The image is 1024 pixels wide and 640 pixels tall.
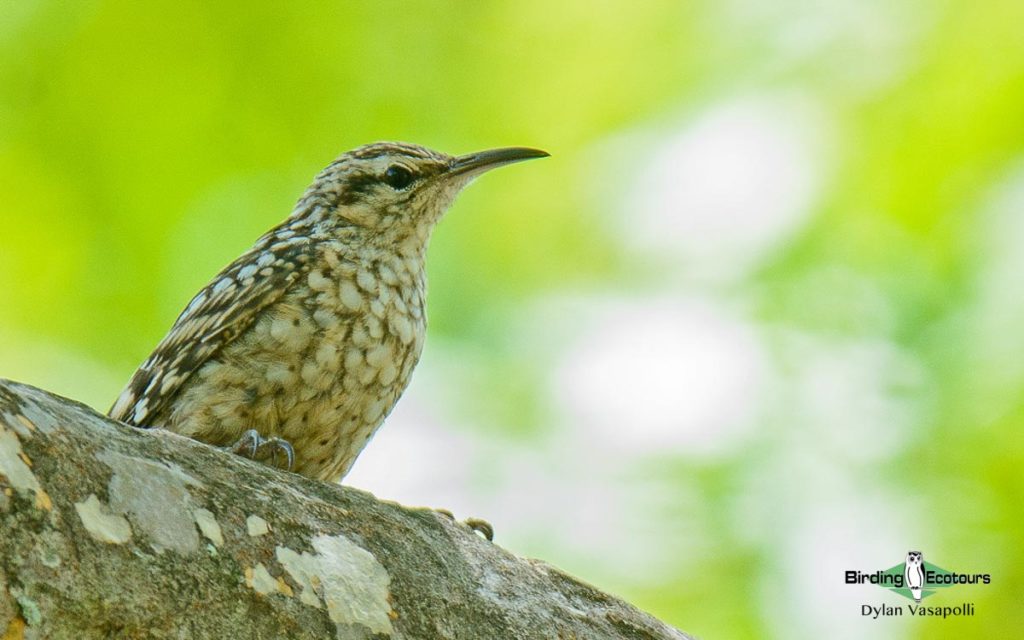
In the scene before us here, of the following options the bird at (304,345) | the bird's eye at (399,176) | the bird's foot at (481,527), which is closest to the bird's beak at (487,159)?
the bird's eye at (399,176)

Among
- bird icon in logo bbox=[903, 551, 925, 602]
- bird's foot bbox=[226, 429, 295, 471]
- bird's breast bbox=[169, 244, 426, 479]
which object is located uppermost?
bird icon in logo bbox=[903, 551, 925, 602]

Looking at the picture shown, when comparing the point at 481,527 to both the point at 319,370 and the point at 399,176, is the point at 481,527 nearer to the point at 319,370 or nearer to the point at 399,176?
the point at 319,370

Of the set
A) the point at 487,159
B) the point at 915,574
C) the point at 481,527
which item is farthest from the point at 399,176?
the point at 915,574

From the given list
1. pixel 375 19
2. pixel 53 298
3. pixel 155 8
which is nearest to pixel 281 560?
pixel 53 298

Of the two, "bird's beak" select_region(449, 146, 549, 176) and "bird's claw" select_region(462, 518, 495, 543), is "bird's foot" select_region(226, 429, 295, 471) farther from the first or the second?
"bird's beak" select_region(449, 146, 549, 176)

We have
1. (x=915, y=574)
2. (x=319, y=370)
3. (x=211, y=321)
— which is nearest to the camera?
(x=319, y=370)

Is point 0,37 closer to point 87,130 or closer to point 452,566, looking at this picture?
point 87,130

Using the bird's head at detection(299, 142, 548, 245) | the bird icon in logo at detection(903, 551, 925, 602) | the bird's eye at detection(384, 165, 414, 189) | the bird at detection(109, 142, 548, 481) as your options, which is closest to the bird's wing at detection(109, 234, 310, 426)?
the bird at detection(109, 142, 548, 481)
